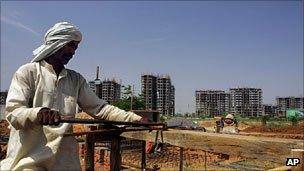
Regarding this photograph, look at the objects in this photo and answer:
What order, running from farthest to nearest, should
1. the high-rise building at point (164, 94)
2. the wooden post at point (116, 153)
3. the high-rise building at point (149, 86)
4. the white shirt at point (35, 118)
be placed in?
the high-rise building at point (164, 94), the high-rise building at point (149, 86), the wooden post at point (116, 153), the white shirt at point (35, 118)

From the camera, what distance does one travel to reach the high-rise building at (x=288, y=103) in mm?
84125

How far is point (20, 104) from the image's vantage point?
2141mm

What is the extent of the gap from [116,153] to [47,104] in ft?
4.11

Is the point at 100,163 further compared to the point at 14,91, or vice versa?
the point at 100,163

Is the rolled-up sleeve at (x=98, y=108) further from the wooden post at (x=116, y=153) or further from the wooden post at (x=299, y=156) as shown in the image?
the wooden post at (x=299, y=156)

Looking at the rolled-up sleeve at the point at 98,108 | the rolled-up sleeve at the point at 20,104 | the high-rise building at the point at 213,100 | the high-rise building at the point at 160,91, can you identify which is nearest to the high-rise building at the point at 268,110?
the high-rise building at the point at 213,100

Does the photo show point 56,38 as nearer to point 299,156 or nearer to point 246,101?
point 299,156

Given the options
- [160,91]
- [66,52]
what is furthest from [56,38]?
[160,91]

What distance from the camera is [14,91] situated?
219 centimetres

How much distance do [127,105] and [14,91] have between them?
25.2 meters

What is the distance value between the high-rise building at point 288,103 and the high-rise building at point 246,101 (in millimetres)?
7327

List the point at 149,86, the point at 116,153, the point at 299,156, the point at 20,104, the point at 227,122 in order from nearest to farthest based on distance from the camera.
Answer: the point at 20,104 < the point at 299,156 < the point at 116,153 < the point at 227,122 < the point at 149,86

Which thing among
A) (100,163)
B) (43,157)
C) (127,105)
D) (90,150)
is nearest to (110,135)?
(90,150)

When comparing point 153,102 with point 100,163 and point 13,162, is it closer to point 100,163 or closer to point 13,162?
point 100,163
